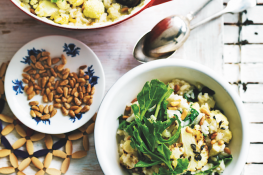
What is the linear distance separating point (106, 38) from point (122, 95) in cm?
31

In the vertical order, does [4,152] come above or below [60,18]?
below

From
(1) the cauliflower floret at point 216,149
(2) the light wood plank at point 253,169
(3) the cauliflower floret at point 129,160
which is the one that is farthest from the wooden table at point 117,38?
(2) the light wood plank at point 253,169

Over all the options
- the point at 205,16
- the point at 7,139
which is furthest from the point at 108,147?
the point at 205,16

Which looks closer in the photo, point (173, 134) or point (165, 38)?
point (173, 134)

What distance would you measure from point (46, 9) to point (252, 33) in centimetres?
98

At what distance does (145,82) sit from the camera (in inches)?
35.4

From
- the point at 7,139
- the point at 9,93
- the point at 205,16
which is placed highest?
the point at 205,16

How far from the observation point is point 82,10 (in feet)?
3.01

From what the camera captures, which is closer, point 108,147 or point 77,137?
point 108,147

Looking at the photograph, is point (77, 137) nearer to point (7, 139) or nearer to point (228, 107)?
point (7, 139)

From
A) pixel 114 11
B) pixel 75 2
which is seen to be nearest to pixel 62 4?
pixel 75 2

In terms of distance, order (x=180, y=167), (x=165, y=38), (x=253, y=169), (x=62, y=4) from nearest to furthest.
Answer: (x=180, y=167) < (x=62, y=4) < (x=165, y=38) < (x=253, y=169)

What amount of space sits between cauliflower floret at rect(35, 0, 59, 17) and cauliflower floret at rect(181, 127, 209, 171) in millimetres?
664

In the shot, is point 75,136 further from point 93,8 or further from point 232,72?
point 232,72
